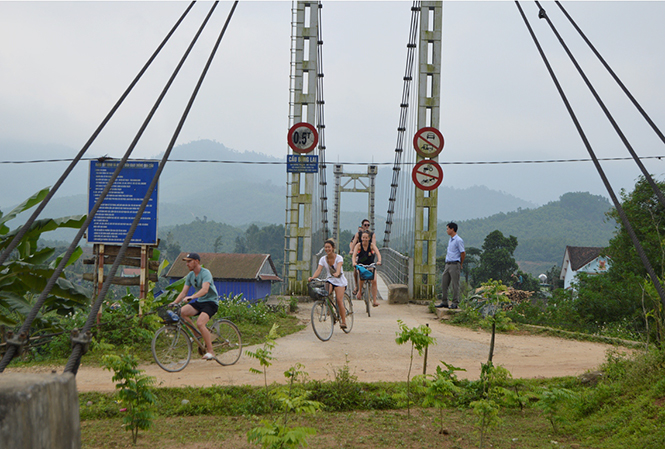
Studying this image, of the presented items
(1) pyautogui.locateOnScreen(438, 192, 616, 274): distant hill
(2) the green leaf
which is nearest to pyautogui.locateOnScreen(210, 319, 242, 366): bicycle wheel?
(2) the green leaf

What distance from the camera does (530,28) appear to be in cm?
397

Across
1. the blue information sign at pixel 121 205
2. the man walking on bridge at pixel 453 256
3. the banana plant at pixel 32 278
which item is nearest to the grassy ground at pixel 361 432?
the banana plant at pixel 32 278

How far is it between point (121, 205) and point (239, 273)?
3392 centimetres

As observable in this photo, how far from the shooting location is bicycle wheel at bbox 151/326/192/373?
6426 millimetres

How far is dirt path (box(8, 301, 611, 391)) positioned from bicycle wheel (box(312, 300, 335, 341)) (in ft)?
0.42

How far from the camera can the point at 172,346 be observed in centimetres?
654

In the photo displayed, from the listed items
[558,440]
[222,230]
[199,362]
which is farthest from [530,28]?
[222,230]

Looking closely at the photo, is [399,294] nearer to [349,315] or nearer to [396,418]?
[349,315]

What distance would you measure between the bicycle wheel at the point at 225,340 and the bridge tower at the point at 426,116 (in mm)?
6381

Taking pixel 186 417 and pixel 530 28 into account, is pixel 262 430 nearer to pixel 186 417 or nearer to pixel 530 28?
pixel 186 417

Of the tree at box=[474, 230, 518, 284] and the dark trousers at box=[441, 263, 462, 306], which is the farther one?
the tree at box=[474, 230, 518, 284]

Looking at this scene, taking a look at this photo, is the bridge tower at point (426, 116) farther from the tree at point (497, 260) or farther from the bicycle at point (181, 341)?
the tree at point (497, 260)

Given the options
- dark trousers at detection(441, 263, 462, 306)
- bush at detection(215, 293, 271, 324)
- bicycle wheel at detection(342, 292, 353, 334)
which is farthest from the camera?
dark trousers at detection(441, 263, 462, 306)

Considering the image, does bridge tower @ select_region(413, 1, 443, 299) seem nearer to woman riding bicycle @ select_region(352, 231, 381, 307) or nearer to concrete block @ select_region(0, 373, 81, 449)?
woman riding bicycle @ select_region(352, 231, 381, 307)
